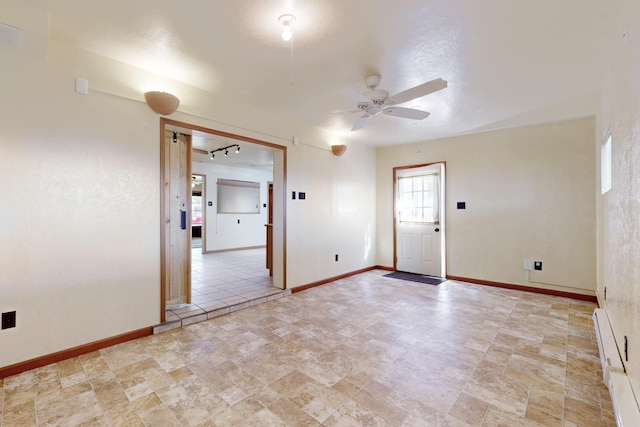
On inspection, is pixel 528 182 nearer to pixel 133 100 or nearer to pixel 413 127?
pixel 413 127

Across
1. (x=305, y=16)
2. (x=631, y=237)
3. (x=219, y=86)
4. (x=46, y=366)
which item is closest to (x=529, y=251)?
(x=631, y=237)

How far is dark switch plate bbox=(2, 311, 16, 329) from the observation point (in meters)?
2.12

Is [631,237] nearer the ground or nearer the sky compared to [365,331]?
nearer the sky

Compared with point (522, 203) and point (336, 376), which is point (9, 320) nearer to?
point (336, 376)

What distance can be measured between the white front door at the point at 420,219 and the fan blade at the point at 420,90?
9.42ft

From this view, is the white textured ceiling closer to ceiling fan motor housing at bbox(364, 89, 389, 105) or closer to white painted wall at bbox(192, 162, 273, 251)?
ceiling fan motor housing at bbox(364, 89, 389, 105)

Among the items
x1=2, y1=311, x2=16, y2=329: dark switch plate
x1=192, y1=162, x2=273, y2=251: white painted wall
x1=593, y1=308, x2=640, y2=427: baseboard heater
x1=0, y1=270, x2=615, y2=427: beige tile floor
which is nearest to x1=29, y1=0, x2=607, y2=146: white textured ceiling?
x1=2, y1=311, x2=16, y2=329: dark switch plate

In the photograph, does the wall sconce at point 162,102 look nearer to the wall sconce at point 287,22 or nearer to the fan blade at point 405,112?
the wall sconce at point 287,22

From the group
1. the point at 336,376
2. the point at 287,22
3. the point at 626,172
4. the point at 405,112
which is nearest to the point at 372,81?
the point at 405,112

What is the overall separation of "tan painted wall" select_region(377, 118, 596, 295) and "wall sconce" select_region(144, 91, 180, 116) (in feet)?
14.3

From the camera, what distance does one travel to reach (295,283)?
4344mm

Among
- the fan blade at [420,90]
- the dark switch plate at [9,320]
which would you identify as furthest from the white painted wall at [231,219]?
the fan blade at [420,90]

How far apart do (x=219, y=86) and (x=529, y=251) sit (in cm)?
497

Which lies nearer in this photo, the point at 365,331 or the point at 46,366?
the point at 46,366
